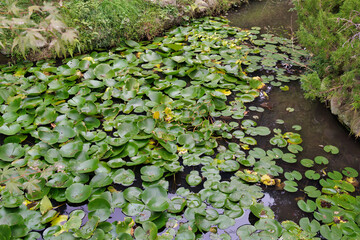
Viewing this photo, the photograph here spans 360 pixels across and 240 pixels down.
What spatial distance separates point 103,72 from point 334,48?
239 cm

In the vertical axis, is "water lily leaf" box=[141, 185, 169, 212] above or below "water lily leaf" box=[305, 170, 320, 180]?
above

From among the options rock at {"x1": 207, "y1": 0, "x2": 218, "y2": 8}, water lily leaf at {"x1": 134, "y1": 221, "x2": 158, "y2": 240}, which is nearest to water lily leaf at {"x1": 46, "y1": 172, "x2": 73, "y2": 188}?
water lily leaf at {"x1": 134, "y1": 221, "x2": 158, "y2": 240}

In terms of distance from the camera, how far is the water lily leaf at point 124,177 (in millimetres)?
1965

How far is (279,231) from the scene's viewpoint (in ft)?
5.43

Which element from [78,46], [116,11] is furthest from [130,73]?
[116,11]

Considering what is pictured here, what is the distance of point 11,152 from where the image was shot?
2.11m

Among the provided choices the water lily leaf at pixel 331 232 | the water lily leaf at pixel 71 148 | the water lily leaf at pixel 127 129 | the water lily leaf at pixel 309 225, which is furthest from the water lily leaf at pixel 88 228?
the water lily leaf at pixel 331 232

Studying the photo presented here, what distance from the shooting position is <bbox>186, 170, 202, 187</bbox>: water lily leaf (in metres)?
1.97

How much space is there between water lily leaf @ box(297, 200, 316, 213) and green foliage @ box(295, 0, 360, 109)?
0.90 meters

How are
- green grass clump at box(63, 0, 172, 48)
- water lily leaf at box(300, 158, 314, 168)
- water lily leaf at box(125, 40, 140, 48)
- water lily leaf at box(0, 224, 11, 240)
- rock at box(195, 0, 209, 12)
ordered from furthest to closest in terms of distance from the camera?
rock at box(195, 0, 209, 12) → water lily leaf at box(125, 40, 140, 48) → green grass clump at box(63, 0, 172, 48) → water lily leaf at box(300, 158, 314, 168) → water lily leaf at box(0, 224, 11, 240)

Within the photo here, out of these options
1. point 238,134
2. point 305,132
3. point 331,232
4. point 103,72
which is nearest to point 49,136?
point 103,72

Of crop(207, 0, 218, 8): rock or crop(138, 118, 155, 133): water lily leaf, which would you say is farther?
crop(207, 0, 218, 8): rock

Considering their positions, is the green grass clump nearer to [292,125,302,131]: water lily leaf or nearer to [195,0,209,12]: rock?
[195,0,209,12]: rock

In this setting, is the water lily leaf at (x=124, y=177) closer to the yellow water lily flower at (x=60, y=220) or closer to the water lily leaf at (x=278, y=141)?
the yellow water lily flower at (x=60, y=220)
